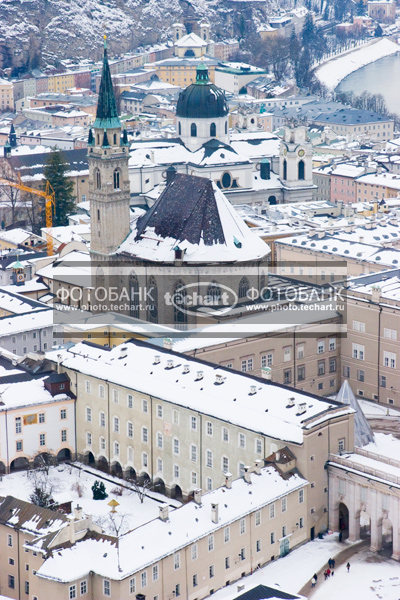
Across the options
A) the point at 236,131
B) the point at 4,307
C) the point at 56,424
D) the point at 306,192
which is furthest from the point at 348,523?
the point at 236,131

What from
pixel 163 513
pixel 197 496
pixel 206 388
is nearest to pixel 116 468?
pixel 206 388

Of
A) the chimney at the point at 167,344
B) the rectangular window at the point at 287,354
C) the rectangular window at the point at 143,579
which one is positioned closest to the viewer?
the rectangular window at the point at 143,579

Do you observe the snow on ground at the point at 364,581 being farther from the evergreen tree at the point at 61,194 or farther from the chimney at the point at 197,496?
the evergreen tree at the point at 61,194

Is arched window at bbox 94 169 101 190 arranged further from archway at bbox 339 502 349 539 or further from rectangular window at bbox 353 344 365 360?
archway at bbox 339 502 349 539

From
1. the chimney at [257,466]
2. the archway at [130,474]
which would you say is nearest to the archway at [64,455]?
the archway at [130,474]

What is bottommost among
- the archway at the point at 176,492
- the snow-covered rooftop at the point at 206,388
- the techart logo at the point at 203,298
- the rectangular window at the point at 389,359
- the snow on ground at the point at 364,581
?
the snow on ground at the point at 364,581

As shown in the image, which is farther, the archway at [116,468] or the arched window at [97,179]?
the arched window at [97,179]

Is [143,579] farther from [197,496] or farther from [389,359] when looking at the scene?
[389,359]
